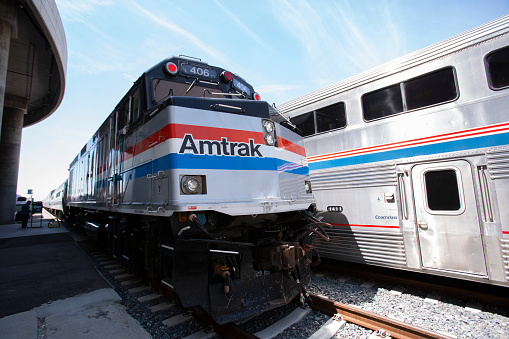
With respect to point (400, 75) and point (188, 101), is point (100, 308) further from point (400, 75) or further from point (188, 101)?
point (400, 75)

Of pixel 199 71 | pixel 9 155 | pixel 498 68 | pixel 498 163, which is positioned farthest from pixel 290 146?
pixel 9 155

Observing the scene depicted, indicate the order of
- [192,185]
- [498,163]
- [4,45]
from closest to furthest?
[192,185] < [498,163] < [4,45]

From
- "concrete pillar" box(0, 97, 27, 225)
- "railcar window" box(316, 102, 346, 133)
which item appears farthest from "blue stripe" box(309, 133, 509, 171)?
"concrete pillar" box(0, 97, 27, 225)

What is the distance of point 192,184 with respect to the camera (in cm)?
299

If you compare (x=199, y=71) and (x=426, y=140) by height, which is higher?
(x=199, y=71)

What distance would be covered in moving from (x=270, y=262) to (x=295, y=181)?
4.11 feet

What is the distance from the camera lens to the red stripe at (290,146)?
12.9ft

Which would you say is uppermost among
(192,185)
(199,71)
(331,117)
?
(199,71)

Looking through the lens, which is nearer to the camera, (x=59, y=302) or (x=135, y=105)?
(x=59, y=302)

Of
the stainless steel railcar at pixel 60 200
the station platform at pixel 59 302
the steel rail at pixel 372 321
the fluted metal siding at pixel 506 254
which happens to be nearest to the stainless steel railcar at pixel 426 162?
the fluted metal siding at pixel 506 254

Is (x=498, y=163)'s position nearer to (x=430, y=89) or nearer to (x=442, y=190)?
(x=442, y=190)

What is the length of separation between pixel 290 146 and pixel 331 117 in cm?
211

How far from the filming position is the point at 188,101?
10.6 feet

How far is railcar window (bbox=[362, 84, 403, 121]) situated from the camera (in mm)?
4871
